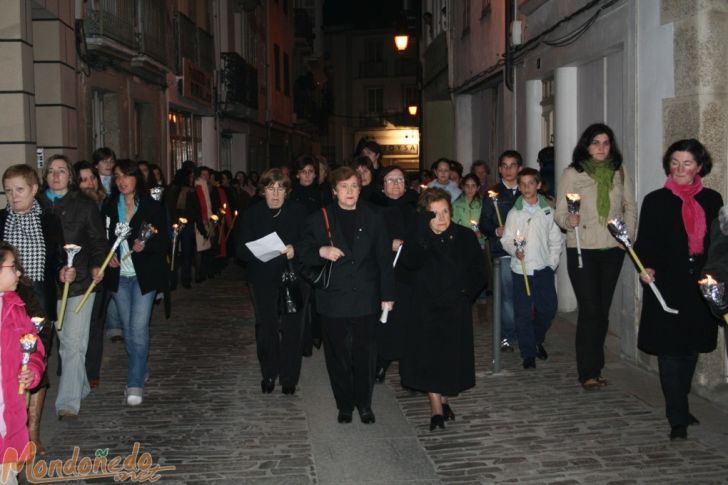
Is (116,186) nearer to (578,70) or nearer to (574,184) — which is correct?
(574,184)

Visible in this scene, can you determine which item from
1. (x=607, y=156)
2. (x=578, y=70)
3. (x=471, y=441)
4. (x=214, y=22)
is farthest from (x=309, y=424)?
(x=214, y=22)

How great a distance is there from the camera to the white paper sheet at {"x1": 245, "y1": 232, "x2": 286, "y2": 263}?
8.46 metres

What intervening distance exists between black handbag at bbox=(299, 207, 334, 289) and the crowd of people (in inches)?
0.5

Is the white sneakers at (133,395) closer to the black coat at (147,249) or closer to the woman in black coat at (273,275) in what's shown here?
the black coat at (147,249)

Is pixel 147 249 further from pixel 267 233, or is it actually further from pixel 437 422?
pixel 437 422

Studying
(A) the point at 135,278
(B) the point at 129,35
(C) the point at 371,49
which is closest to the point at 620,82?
(A) the point at 135,278

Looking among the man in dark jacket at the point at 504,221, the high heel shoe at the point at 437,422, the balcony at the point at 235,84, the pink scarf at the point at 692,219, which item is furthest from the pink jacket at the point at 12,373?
the balcony at the point at 235,84

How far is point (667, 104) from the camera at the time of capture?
8773 mm

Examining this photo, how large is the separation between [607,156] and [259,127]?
89.7 feet

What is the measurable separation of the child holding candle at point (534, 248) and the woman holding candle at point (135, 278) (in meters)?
3.45

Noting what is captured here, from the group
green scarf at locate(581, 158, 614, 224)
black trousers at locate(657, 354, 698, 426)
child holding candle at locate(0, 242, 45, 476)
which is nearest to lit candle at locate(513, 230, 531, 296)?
green scarf at locate(581, 158, 614, 224)

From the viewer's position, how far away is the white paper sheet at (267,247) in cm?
846

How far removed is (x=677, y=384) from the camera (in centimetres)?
707

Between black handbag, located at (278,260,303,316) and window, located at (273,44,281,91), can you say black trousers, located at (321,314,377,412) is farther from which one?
window, located at (273,44,281,91)
